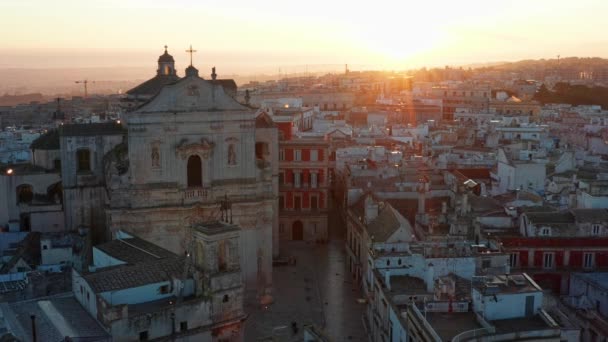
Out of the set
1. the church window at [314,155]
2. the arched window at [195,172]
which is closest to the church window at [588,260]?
the arched window at [195,172]

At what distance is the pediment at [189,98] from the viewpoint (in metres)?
34.2

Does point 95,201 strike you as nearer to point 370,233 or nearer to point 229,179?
point 229,179

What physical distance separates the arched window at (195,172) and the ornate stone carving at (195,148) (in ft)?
1.51

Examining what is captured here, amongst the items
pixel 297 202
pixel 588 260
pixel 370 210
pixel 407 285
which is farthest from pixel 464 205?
pixel 297 202

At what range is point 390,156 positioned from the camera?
177 feet

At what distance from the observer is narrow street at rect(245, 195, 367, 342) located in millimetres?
31734

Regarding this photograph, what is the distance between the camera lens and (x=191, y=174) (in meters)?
35.4

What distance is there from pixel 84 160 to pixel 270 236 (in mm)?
11056

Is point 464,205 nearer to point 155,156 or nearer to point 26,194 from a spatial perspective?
point 155,156

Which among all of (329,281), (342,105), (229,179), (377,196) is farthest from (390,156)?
(342,105)

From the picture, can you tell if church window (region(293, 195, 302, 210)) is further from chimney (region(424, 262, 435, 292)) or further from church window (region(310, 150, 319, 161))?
chimney (region(424, 262, 435, 292))

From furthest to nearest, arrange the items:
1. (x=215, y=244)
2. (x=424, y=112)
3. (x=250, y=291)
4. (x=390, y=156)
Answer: (x=424, y=112) < (x=390, y=156) < (x=250, y=291) < (x=215, y=244)

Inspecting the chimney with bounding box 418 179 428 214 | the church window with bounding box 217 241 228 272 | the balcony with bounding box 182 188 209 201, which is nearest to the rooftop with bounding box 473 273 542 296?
the church window with bounding box 217 241 228 272

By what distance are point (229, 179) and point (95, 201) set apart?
8.08m
